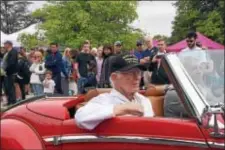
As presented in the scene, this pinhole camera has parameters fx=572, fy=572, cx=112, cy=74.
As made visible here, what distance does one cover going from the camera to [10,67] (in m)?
12.7

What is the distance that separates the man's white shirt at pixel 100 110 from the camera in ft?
10.9

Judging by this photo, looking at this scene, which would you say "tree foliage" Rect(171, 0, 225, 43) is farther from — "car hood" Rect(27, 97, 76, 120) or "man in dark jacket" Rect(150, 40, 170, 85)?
"man in dark jacket" Rect(150, 40, 170, 85)

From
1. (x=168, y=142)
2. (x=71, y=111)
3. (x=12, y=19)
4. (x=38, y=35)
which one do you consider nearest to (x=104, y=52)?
(x=71, y=111)

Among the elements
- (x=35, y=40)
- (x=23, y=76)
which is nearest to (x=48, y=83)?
(x=23, y=76)

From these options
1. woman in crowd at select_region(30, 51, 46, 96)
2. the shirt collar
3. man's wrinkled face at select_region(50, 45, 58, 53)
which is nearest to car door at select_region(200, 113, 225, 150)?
the shirt collar

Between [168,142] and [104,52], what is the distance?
7.18 metres

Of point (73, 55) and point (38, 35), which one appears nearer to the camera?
point (73, 55)

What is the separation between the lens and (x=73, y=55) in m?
13.4

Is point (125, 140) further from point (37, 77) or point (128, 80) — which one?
point (37, 77)

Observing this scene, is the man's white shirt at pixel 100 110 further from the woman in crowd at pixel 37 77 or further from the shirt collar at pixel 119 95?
the woman in crowd at pixel 37 77

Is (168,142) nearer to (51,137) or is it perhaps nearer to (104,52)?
(51,137)

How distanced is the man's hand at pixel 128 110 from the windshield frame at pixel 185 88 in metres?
0.31

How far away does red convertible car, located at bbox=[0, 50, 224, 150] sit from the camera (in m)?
3.04

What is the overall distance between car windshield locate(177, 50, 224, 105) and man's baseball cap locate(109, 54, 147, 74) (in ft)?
1.08
